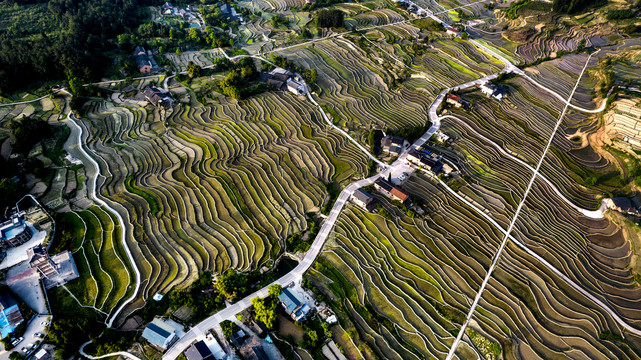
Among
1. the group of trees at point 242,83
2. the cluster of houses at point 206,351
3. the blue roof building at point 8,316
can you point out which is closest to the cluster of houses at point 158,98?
the group of trees at point 242,83

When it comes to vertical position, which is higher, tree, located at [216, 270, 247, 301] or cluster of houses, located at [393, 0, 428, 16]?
cluster of houses, located at [393, 0, 428, 16]

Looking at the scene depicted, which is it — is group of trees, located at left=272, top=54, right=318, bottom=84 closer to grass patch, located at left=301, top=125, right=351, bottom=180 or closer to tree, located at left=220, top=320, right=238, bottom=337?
grass patch, located at left=301, top=125, right=351, bottom=180

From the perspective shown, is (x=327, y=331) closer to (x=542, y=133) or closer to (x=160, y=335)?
(x=160, y=335)

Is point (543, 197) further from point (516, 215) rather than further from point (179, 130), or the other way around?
point (179, 130)

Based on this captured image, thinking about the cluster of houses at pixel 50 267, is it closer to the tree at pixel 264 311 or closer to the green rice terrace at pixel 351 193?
the green rice terrace at pixel 351 193

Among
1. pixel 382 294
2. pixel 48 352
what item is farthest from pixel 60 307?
pixel 382 294

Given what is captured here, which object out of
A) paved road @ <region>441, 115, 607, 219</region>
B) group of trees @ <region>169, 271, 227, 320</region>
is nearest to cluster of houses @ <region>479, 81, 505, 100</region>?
paved road @ <region>441, 115, 607, 219</region>
